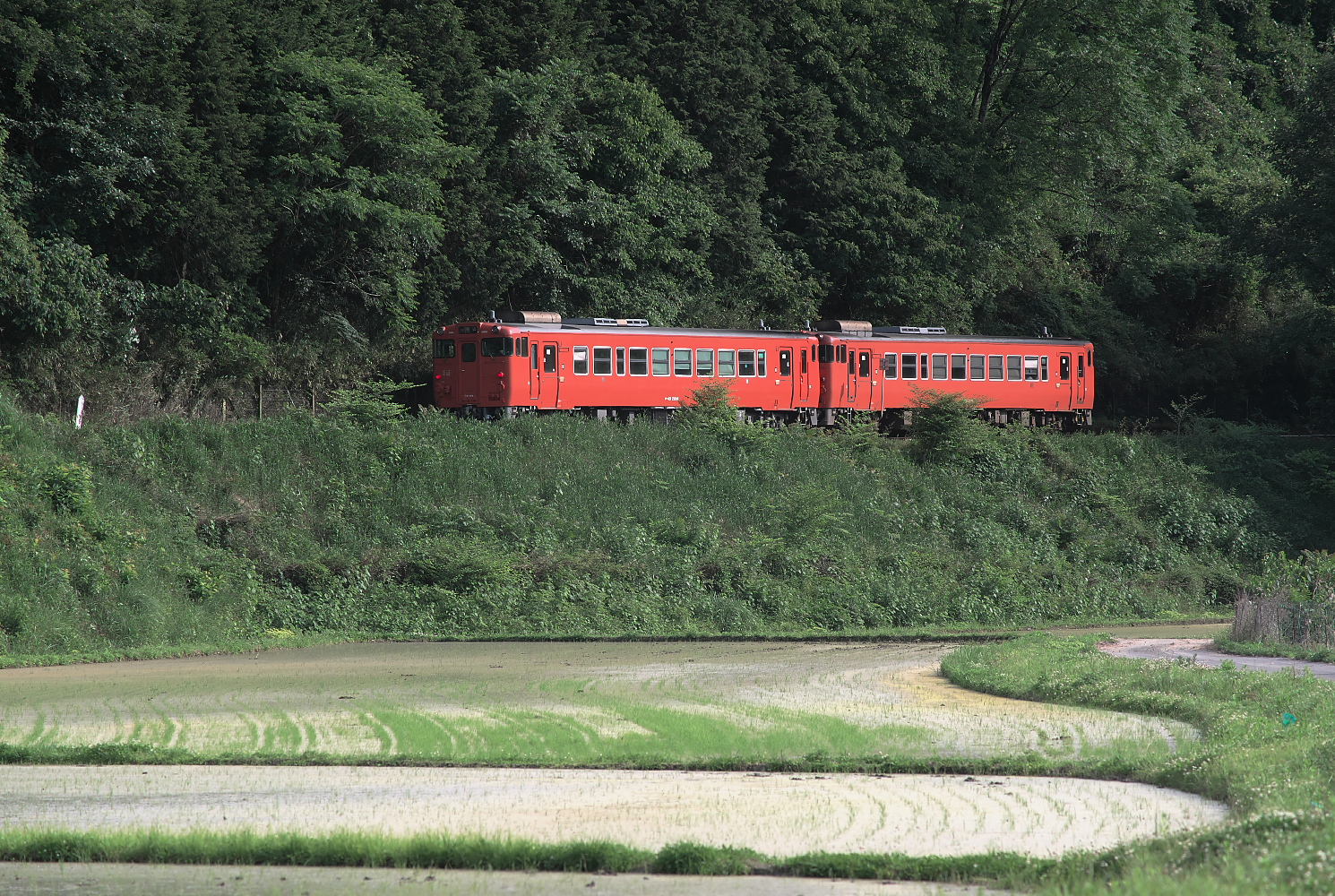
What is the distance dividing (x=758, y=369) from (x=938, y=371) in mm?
6989

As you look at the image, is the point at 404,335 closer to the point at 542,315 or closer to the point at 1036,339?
the point at 542,315

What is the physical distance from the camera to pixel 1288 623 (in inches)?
819

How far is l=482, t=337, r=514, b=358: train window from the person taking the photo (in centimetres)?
3425

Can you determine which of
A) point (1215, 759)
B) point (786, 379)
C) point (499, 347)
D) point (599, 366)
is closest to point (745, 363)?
point (786, 379)

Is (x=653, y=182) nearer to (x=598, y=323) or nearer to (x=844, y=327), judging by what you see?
(x=844, y=327)

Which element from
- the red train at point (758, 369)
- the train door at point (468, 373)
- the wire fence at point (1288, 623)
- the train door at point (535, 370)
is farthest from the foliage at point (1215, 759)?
the train door at point (468, 373)

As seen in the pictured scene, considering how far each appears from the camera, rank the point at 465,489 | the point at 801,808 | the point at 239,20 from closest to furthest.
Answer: the point at 801,808
the point at 465,489
the point at 239,20

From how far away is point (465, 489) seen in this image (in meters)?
29.6

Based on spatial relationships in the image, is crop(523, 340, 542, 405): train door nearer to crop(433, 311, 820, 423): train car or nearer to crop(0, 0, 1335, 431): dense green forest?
crop(433, 311, 820, 423): train car

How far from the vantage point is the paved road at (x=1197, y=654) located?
17.2 m

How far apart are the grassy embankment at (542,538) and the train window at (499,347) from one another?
2.70 m

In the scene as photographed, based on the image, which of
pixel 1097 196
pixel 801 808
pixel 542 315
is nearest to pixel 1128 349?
pixel 1097 196

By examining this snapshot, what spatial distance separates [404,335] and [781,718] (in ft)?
90.8

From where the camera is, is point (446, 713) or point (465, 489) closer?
point (446, 713)
